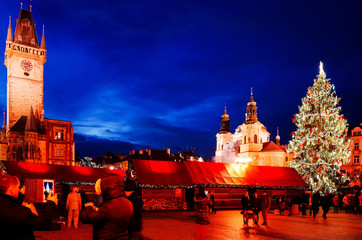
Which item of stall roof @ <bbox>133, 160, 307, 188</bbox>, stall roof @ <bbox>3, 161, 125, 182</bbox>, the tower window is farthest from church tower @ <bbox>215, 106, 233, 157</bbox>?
stall roof @ <bbox>3, 161, 125, 182</bbox>

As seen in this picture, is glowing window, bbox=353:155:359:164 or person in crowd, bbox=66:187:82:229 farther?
glowing window, bbox=353:155:359:164

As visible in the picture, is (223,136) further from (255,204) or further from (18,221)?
(18,221)

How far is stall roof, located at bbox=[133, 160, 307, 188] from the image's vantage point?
77.8 feet

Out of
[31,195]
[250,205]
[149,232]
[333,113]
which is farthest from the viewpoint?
[333,113]

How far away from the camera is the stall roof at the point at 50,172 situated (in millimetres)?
25109

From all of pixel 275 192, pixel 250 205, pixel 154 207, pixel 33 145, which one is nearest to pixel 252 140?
pixel 33 145

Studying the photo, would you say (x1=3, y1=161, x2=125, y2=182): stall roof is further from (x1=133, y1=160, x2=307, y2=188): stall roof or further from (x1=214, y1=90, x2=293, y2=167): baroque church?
(x1=214, y1=90, x2=293, y2=167): baroque church

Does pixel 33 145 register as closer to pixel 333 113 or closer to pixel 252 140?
pixel 333 113

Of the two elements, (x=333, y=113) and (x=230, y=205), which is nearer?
(x=230, y=205)

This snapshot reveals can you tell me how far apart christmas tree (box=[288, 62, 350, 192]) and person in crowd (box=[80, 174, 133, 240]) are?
111 ft

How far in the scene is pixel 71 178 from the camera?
27.9m

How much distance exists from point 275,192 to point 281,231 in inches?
564

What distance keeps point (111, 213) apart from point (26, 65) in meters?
62.8

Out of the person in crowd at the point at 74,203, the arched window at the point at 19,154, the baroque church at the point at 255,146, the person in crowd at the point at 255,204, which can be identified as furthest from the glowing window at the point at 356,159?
the person in crowd at the point at 74,203
